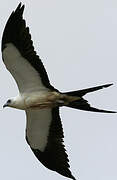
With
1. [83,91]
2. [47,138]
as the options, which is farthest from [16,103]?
[83,91]

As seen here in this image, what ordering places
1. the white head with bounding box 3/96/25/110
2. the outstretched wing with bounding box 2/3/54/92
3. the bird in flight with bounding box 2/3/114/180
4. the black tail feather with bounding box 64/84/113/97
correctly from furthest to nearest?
the white head with bounding box 3/96/25/110 < the bird in flight with bounding box 2/3/114/180 < the outstretched wing with bounding box 2/3/54/92 < the black tail feather with bounding box 64/84/113/97

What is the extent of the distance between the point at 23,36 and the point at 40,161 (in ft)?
10.4

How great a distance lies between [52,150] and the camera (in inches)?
687

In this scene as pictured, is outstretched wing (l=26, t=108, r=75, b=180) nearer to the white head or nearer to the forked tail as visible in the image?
the white head

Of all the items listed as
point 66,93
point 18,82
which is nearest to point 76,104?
point 66,93

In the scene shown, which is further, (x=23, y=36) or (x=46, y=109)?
(x=46, y=109)

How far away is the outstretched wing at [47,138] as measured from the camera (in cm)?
1722

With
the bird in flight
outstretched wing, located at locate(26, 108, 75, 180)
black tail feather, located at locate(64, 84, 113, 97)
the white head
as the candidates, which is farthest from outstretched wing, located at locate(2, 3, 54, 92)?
outstretched wing, located at locate(26, 108, 75, 180)

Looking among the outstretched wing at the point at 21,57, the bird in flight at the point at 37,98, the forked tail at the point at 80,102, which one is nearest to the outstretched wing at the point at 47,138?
the bird in flight at the point at 37,98

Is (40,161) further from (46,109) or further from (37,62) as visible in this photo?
(37,62)

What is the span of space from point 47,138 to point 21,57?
7.50 ft

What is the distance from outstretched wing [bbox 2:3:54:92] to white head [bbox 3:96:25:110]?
0.90ft

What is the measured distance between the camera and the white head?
16.7m

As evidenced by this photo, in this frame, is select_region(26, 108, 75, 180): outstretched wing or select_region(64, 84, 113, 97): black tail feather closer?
select_region(64, 84, 113, 97): black tail feather
